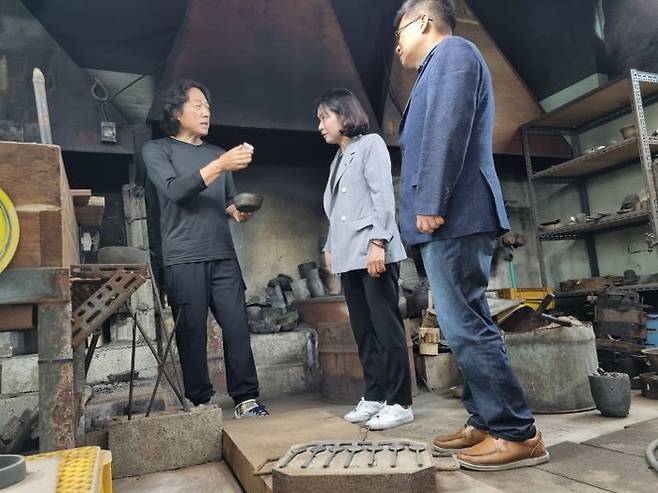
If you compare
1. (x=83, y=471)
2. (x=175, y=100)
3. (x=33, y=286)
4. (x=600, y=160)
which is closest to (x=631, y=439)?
(x=83, y=471)

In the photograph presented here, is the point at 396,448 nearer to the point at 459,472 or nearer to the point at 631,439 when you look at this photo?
the point at 459,472

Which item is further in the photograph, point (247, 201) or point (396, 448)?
point (247, 201)

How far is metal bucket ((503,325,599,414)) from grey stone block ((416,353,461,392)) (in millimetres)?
1043

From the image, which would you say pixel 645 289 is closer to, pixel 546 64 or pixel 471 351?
pixel 546 64

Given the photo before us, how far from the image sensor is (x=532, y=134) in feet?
19.3

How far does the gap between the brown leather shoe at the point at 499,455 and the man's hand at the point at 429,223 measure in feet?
2.45

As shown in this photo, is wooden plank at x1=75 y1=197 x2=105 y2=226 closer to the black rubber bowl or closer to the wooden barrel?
the black rubber bowl

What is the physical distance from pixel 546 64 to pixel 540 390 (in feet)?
17.0

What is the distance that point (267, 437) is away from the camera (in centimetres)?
202

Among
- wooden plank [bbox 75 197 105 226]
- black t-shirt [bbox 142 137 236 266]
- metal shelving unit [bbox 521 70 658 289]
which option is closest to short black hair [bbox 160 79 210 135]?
black t-shirt [bbox 142 137 236 266]

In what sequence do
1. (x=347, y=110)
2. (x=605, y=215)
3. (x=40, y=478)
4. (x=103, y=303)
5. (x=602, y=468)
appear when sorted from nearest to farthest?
(x=40, y=478)
(x=602, y=468)
(x=103, y=303)
(x=347, y=110)
(x=605, y=215)

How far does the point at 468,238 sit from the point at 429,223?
0.49ft

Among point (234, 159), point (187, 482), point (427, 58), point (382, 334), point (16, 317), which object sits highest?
point (427, 58)

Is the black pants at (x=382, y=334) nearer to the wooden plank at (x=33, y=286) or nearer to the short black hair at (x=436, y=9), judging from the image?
the short black hair at (x=436, y=9)
